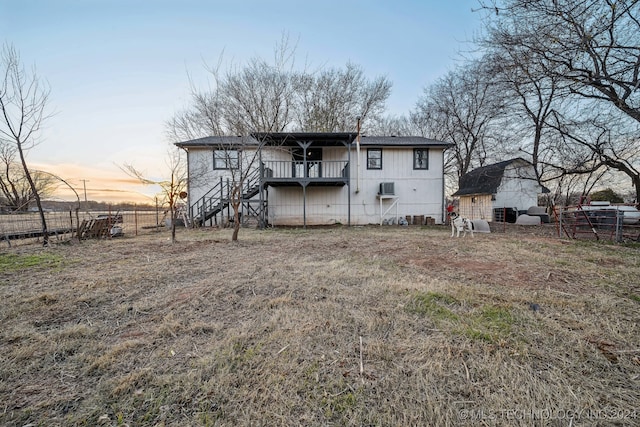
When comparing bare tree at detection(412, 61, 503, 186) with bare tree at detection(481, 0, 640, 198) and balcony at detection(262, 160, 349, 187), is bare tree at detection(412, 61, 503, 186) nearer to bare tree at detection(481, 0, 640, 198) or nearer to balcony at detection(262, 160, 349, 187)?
bare tree at detection(481, 0, 640, 198)

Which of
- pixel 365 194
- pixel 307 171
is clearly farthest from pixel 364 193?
pixel 307 171

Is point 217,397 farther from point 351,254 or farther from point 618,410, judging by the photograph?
point 351,254

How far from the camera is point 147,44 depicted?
9.37 m

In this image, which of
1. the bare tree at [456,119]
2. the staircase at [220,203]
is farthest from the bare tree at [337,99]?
the staircase at [220,203]

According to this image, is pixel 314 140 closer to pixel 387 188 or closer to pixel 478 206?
pixel 387 188

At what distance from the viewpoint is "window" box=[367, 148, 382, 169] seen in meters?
14.5

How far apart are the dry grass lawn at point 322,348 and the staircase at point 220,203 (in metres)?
8.47

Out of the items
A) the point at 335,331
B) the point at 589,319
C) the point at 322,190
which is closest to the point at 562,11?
the point at 589,319

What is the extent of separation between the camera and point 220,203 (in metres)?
12.9

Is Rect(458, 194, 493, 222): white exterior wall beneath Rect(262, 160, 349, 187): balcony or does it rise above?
beneath

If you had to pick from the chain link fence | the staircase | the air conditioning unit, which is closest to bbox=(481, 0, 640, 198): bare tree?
the air conditioning unit

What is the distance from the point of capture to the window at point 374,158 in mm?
14500

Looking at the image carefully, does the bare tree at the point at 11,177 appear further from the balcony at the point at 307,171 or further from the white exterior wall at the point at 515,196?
the white exterior wall at the point at 515,196

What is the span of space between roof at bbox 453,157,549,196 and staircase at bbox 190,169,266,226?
1325 cm
